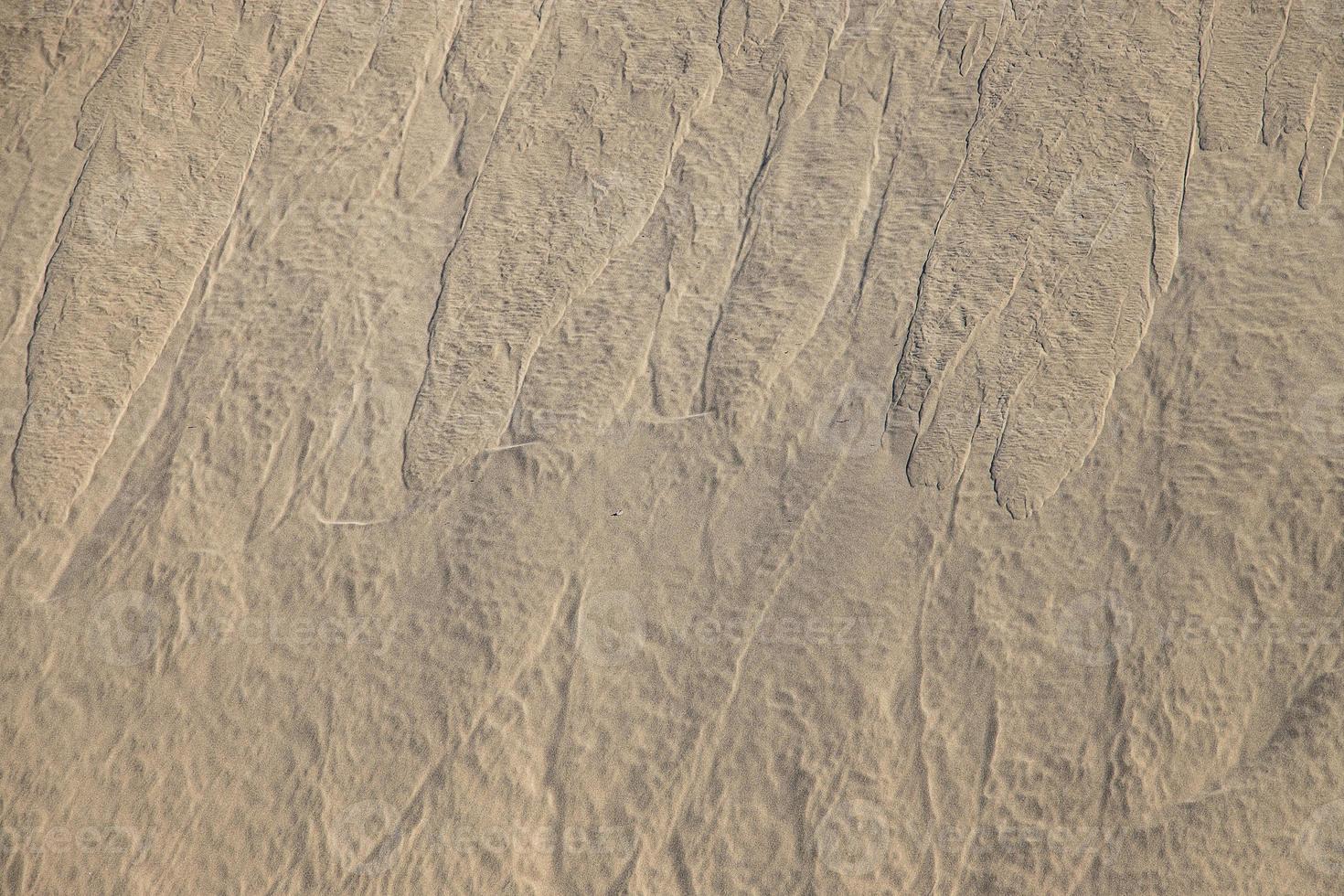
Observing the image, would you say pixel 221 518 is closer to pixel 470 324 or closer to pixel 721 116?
pixel 470 324

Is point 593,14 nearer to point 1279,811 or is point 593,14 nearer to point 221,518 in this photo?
point 221,518

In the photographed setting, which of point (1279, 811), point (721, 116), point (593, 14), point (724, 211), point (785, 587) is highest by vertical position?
point (593, 14)

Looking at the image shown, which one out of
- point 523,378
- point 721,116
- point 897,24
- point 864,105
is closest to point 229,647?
point 523,378

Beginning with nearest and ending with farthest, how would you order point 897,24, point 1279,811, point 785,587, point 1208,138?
1. point 1279,811
2. point 785,587
3. point 1208,138
4. point 897,24

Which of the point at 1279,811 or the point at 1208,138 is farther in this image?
the point at 1208,138

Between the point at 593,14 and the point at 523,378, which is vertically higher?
the point at 593,14

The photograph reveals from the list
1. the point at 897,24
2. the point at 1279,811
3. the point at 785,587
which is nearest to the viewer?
the point at 1279,811

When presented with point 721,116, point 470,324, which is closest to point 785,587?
point 470,324
